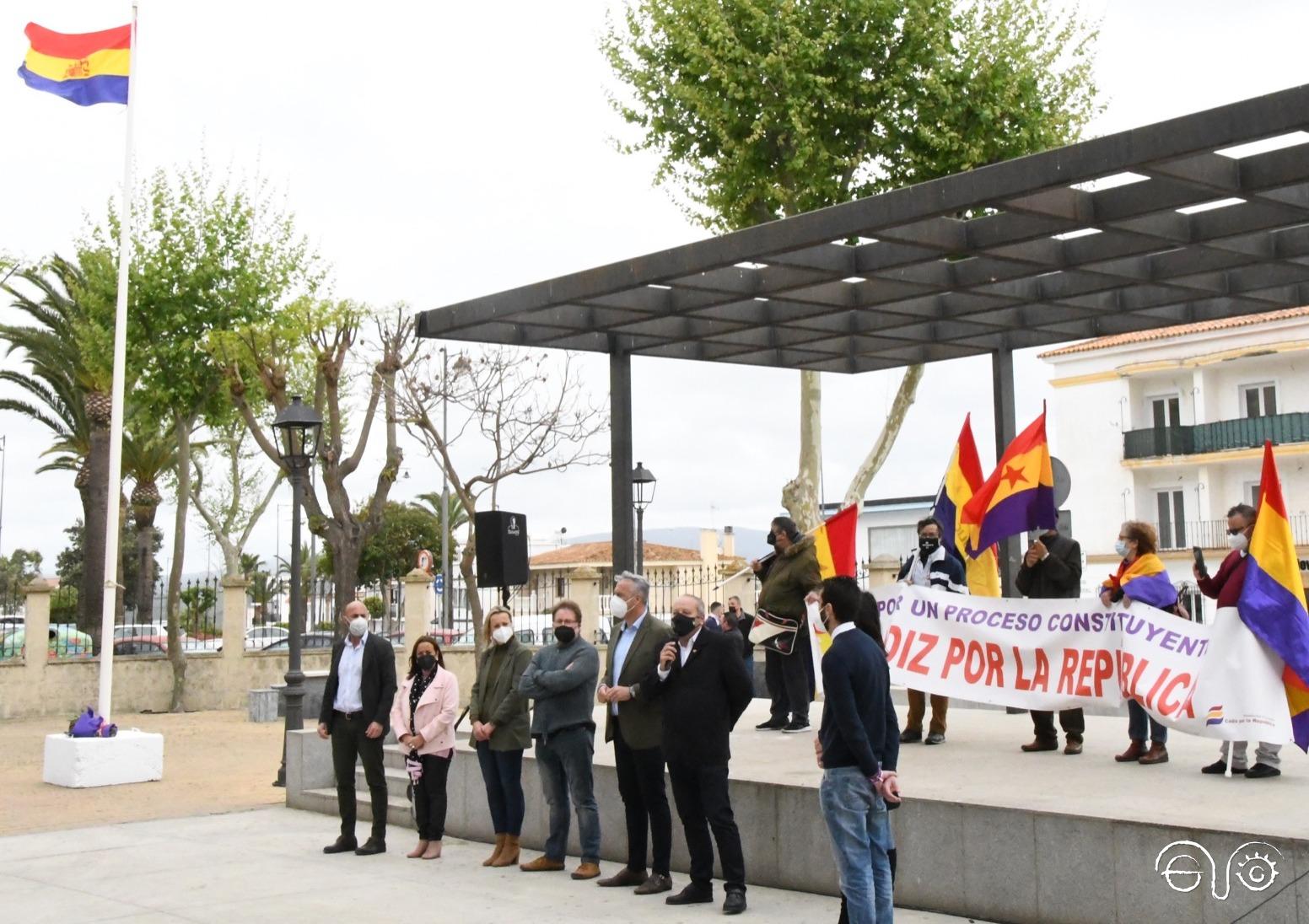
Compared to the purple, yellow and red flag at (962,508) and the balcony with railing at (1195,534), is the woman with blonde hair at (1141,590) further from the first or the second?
the balcony with railing at (1195,534)

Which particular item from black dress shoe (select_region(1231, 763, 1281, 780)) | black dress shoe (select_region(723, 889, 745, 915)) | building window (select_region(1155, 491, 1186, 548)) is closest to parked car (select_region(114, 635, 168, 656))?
black dress shoe (select_region(723, 889, 745, 915))

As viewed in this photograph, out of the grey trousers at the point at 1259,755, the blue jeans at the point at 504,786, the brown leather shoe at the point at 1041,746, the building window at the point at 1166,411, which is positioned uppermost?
the building window at the point at 1166,411

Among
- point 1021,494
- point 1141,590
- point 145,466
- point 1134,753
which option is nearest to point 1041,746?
point 1134,753

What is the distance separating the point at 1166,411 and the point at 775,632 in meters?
36.7

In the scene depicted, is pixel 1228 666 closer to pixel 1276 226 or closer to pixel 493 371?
pixel 1276 226

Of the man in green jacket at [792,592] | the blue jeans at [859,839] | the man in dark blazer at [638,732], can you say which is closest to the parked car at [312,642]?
the man in green jacket at [792,592]

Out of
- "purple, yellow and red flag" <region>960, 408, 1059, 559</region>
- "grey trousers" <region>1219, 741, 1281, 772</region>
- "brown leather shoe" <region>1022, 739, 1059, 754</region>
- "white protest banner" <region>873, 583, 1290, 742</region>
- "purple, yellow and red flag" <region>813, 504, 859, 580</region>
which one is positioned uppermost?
"purple, yellow and red flag" <region>960, 408, 1059, 559</region>

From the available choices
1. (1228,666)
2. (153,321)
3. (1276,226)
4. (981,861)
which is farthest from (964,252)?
(153,321)

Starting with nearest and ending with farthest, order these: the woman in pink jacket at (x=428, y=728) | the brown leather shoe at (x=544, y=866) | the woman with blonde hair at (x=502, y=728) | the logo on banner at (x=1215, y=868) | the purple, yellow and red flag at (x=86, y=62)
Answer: the logo on banner at (x=1215, y=868)
the brown leather shoe at (x=544, y=866)
the woman with blonde hair at (x=502, y=728)
the woman in pink jacket at (x=428, y=728)
the purple, yellow and red flag at (x=86, y=62)

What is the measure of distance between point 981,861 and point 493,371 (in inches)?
1008

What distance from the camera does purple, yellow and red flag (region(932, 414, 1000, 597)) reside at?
11430 millimetres

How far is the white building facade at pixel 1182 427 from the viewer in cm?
4106

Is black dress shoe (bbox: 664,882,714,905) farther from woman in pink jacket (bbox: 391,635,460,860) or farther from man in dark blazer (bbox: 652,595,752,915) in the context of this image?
woman in pink jacket (bbox: 391,635,460,860)

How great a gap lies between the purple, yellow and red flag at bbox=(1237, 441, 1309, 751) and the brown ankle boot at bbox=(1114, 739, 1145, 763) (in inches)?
55.5
